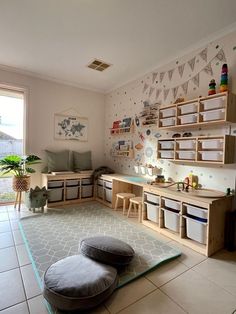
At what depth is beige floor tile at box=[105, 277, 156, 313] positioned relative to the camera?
55.1 inches

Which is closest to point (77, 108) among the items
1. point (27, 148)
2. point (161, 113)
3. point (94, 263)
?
point (27, 148)

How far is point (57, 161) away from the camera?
12.8 feet

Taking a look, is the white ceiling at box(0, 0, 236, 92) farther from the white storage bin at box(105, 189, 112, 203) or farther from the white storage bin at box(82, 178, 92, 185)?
the white storage bin at box(105, 189, 112, 203)

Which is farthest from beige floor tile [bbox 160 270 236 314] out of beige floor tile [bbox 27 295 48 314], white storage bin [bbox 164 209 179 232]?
beige floor tile [bbox 27 295 48 314]

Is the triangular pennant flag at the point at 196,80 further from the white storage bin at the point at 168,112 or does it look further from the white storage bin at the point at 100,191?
the white storage bin at the point at 100,191

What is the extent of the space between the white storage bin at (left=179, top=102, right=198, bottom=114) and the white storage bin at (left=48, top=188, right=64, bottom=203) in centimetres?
268

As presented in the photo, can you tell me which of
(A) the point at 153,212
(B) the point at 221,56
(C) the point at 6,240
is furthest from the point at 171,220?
(B) the point at 221,56

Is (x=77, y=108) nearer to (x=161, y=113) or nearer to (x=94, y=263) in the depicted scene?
(x=161, y=113)

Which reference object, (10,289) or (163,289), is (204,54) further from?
(10,289)

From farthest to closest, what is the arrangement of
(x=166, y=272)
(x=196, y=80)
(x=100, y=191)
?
(x=100, y=191) < (x=196, y=80) < (x=166, y=272)

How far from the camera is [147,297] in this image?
148cm

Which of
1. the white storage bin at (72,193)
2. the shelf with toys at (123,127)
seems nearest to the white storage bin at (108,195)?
the white storage bin at (72,193)

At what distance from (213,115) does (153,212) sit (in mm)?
1552

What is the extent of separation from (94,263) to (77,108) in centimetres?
355
